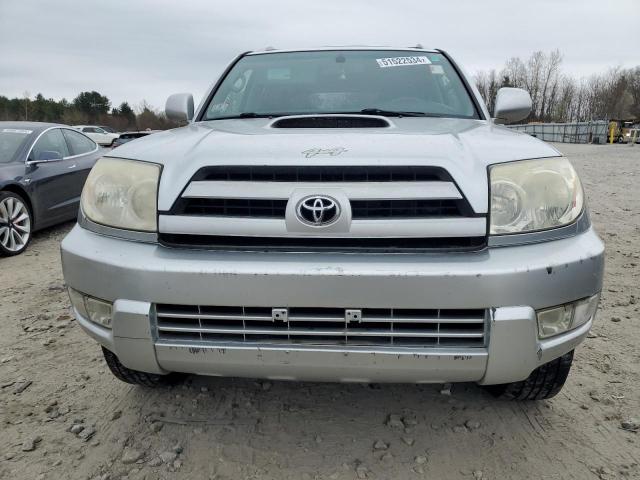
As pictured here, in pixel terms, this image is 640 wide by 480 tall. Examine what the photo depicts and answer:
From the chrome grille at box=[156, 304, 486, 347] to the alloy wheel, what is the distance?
418 cm

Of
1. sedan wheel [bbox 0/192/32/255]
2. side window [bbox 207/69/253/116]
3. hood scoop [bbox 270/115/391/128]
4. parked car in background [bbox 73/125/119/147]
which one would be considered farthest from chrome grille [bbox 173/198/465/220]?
parked car in background [bbox 73/125/119/147]

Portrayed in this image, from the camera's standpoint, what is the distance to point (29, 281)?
4.11 m

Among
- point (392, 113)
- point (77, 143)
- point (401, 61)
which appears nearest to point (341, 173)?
point (392, 113)

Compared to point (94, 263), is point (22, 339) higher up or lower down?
lower down

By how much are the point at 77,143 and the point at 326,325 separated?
597 centimetres

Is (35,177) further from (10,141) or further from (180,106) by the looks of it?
(180,106)

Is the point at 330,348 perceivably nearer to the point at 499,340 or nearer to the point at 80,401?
the point at 499,340

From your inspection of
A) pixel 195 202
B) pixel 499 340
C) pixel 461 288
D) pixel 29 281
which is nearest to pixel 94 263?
pixel 195 202

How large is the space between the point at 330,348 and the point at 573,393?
4.66 ft

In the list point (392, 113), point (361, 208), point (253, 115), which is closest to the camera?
point (361, 208)

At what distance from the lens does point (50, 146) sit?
5.80 meters

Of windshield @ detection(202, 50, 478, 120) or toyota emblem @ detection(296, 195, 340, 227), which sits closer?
toyota emblem @ detection(296, 195, 340, 227)

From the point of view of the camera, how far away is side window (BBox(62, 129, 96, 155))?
6223mm

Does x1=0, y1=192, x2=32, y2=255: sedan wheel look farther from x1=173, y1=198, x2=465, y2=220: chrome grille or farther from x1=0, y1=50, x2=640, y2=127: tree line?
x1=0, y1=50, x2=640, y2=127: tree line
